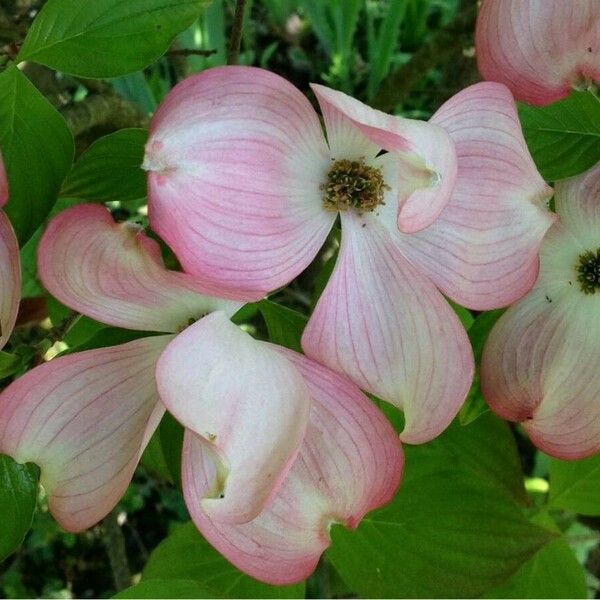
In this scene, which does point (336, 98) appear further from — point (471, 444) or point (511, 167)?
point (471, 444)

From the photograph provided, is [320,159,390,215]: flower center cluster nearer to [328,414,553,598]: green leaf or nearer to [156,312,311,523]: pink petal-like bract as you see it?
[156,312,311,523]: pink petal-like bract

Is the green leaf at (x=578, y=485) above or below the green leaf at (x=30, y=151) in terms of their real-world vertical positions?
below

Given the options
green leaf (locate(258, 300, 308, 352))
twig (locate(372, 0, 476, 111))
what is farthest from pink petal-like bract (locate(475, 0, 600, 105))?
twig (locate(372, 0, 476, 111))

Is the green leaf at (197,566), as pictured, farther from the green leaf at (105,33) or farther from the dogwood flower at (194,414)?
the green leaf at (105,33)

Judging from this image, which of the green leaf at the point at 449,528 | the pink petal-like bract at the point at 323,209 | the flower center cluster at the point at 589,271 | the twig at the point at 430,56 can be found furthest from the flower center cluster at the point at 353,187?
the twig at the point at 430,56

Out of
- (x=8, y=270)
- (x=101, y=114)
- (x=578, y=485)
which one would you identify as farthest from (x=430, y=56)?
(x=8, y=270)

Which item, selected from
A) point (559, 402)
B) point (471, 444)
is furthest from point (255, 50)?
point (559, 402)

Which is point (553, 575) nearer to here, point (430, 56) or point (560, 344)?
point (560, 344)
